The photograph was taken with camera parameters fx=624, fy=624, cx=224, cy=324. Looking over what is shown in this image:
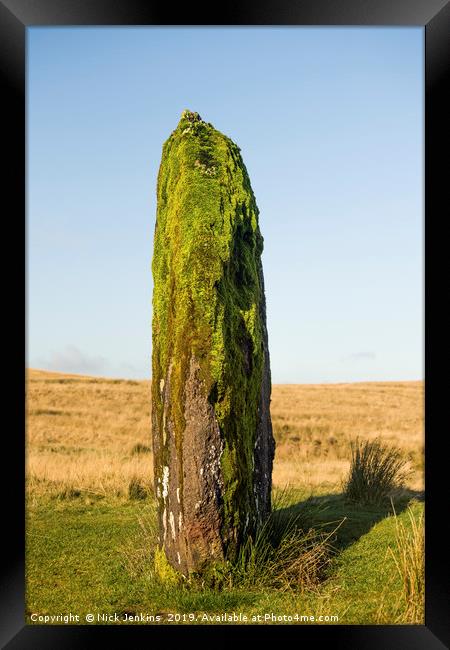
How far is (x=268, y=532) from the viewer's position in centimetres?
694

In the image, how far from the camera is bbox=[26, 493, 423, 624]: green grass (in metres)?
6.17

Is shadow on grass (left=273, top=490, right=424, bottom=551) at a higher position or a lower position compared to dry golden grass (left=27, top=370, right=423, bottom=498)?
higher

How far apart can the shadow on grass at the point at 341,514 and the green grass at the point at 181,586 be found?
2cm

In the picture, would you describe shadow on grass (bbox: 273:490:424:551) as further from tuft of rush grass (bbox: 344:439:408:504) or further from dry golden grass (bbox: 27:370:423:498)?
dry golden grass (bbox: 27:370:423:498)

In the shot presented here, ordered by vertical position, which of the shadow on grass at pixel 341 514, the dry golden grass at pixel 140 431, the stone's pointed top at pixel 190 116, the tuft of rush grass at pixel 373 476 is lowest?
the dry golden grass at pixel 140 431

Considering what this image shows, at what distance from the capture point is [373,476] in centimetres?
1044

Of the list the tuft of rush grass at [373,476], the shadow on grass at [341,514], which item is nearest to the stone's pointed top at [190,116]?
the shadow on grass at [341,514]

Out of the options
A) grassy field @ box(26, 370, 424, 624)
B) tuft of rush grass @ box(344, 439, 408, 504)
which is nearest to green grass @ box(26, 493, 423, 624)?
grassy field @ box(26, 370, 424, 624)

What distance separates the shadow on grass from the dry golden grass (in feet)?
5.67

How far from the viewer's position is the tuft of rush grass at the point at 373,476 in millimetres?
10336
